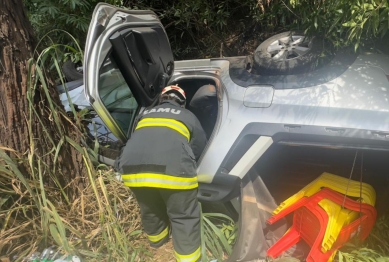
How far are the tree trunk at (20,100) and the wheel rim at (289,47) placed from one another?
156cm

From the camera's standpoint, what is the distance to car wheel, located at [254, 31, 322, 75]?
210 cm

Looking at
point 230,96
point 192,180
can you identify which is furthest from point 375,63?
point 192,180

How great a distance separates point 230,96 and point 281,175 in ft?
2.68

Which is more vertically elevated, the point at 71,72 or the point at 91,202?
the point at 71,72

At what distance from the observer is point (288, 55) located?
2.26 meters

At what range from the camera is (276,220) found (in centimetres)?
217

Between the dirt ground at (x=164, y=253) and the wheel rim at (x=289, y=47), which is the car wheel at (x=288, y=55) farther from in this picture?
the dirt ground at (x=164, y=253)

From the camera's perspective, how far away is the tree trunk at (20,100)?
2006mm

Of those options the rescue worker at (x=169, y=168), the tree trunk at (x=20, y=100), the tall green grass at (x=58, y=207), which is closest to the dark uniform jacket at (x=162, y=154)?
the rescue worker at (x=169, y=168)

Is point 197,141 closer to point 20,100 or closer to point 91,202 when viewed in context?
point 91,202

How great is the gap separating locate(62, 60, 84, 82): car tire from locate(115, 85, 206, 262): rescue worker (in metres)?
1.94

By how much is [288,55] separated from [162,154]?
42.5 inches

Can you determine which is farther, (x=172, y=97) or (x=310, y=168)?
(x=310, y=168)

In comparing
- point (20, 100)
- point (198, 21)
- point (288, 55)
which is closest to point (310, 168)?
point (288, 55)
